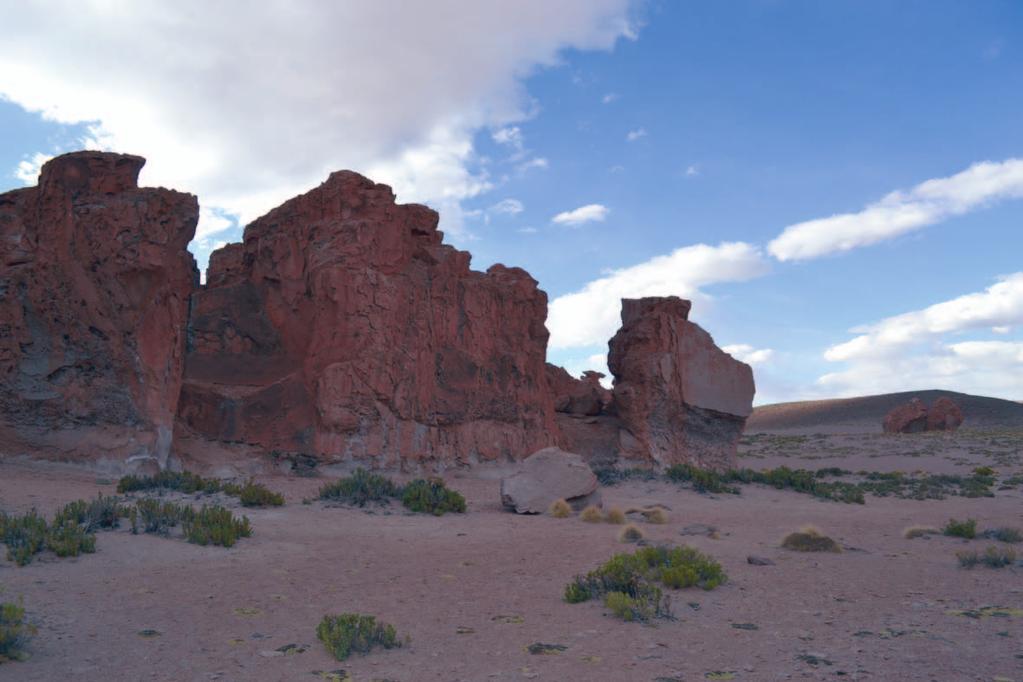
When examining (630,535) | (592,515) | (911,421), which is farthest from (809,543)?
(911,421)

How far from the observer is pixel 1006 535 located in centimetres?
1221

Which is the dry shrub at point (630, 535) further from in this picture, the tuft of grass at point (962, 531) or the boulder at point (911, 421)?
the boulder at point (911, 421)

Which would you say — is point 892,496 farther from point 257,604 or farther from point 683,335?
point 257,604

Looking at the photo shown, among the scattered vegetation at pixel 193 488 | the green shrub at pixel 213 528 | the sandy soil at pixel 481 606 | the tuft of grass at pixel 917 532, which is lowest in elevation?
the sandy soil at pixel 481 606

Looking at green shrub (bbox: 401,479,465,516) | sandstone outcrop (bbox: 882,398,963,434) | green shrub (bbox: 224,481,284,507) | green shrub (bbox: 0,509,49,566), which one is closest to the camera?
green shrub (bbox: 0,509,49,566)

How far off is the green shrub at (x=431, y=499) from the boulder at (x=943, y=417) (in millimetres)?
58750

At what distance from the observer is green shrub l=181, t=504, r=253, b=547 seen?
960 centimetres

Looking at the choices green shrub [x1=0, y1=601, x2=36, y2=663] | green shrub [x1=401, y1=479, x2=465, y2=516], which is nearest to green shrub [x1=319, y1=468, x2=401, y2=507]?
green shrub [x1=401, y1=479, x2=465, y2=516]

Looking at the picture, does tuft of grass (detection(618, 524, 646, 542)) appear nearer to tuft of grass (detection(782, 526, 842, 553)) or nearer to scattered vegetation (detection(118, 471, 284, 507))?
tuft of grass (detection(782, 526, 842, 553))

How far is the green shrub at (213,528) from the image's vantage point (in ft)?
31.5

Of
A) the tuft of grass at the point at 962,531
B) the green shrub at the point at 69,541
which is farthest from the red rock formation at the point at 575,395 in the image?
the green shrub at the point at 69,541

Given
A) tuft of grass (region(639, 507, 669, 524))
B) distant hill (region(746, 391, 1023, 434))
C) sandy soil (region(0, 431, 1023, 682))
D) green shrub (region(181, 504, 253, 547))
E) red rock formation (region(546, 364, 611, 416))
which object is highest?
distant hill (region(746, 391, 1023, 434))

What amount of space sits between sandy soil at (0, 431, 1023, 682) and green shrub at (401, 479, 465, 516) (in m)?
1.00

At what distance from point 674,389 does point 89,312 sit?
17143mm
